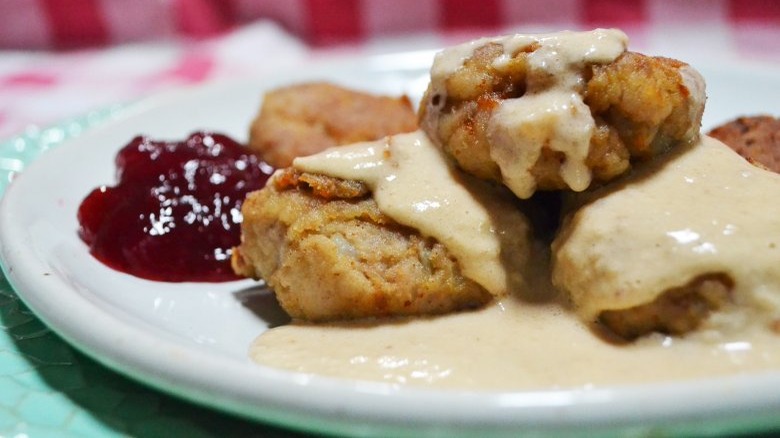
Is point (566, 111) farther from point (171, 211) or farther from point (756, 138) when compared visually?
point (171, 211)

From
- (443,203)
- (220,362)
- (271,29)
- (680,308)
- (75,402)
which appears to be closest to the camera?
(220,362)

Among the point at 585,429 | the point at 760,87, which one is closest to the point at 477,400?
the point at 585,429

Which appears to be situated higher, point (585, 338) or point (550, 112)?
point (550, 112)

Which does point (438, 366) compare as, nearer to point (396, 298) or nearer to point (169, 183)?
point (396, 298)

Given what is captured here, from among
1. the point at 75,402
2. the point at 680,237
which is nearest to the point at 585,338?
the point at 680,237

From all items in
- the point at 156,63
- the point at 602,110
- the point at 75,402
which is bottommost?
the point at 156,63

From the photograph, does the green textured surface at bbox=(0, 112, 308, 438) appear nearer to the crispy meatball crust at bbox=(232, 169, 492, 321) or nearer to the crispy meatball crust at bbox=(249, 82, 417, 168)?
the crispy meatball crust at bbox=(232, 169, 492, 321)

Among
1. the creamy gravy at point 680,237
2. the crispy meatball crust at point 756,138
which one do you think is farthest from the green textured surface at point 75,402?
the crispy meatball crust at point 756,138
